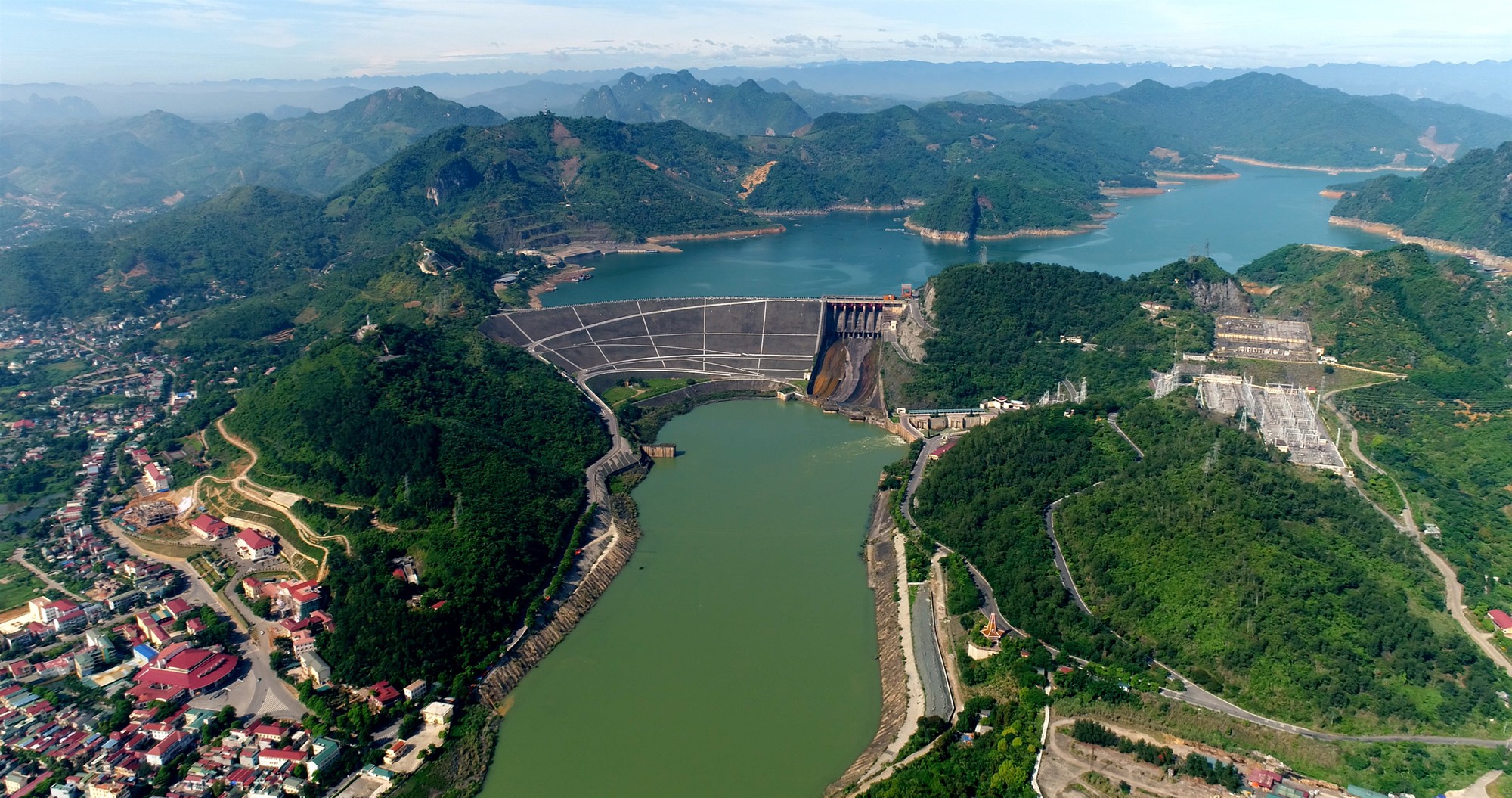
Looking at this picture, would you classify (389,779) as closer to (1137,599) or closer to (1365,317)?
(1137,599)

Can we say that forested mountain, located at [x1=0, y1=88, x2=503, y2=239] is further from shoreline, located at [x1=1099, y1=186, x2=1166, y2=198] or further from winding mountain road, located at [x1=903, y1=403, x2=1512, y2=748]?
winding mountain road, located at [x1=903, y1=403, x2=1512, y2=748]

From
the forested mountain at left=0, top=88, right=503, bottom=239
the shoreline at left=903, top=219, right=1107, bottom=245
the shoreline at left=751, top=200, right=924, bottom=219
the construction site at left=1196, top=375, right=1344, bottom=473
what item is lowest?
the forested mountain at left=0, top=88, right=503, bottom=239

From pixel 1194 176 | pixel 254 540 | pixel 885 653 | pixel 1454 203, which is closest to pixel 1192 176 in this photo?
pixel 1194 176

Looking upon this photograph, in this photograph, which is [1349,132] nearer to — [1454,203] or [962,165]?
[962,165]

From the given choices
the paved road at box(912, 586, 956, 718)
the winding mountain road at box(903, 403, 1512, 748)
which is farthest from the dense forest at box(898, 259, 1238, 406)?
the paved road at box(912, 586, 956, 718)

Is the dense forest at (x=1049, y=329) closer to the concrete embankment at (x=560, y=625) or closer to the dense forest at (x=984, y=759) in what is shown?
the concrete embankment at (x=560, y=625)

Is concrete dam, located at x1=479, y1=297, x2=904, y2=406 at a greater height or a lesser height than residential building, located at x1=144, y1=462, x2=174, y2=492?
greater

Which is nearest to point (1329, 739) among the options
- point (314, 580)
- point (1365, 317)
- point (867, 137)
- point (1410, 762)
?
point (1410, 762)
